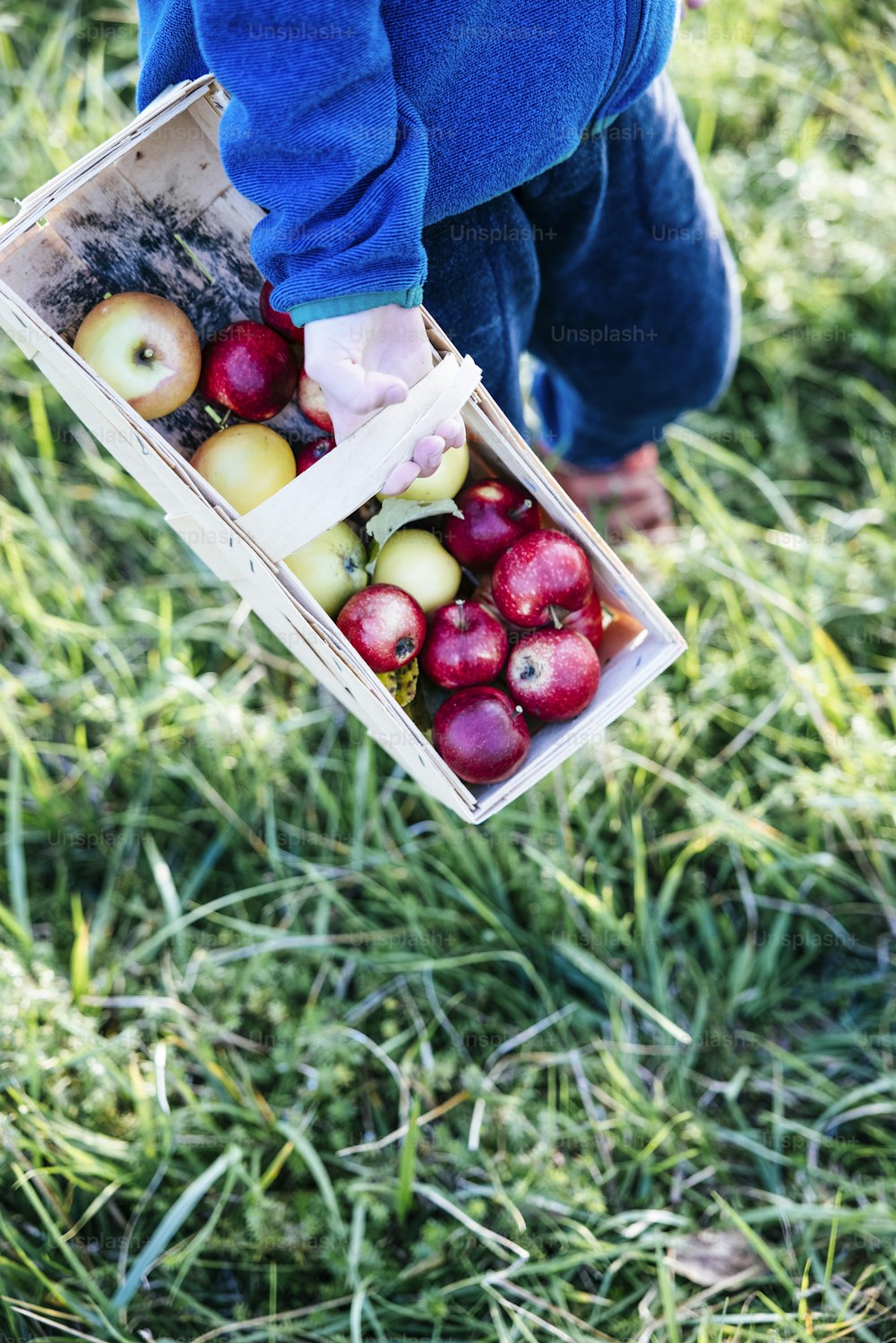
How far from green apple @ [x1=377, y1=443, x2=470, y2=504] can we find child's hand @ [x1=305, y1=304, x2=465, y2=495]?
23 centimetres

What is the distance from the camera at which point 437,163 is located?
123 cm

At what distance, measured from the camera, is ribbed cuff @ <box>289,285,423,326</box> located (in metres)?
1.15

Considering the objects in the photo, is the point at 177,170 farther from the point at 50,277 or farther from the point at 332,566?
the point at 332,566

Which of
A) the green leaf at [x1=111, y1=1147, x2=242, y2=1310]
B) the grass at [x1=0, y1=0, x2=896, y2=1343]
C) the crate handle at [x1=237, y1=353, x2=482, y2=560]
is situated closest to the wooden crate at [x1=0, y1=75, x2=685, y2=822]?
the crate handle at [x1=237, y1=353, x2=482, y2=560]

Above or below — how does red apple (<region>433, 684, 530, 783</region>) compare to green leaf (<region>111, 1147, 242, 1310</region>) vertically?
above

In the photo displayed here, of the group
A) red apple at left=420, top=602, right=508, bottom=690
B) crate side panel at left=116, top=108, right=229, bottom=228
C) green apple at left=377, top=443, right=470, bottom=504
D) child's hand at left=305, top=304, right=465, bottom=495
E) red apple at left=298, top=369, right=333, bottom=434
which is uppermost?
crate side panel at left=116, top=108, right=229, bottom=228

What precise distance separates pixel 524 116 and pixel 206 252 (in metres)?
0.56

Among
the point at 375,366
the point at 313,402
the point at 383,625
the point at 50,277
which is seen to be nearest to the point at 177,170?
the point at 50,277

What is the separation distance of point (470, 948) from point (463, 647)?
0.82 m

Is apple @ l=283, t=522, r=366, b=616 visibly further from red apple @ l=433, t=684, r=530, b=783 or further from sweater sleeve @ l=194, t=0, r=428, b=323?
sweater sleeve @ l=194, t=0, r=428, b=323

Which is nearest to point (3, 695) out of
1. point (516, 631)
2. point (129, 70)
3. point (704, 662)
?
point (516, 631)

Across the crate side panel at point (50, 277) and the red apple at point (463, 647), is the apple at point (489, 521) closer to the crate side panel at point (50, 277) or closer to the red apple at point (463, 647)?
the red apple at point (463, 647)

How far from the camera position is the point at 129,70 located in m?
2.92

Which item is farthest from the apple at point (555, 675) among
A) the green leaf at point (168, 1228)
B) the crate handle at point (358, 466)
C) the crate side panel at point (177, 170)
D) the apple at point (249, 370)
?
the green leaf at point (168, 1228)
